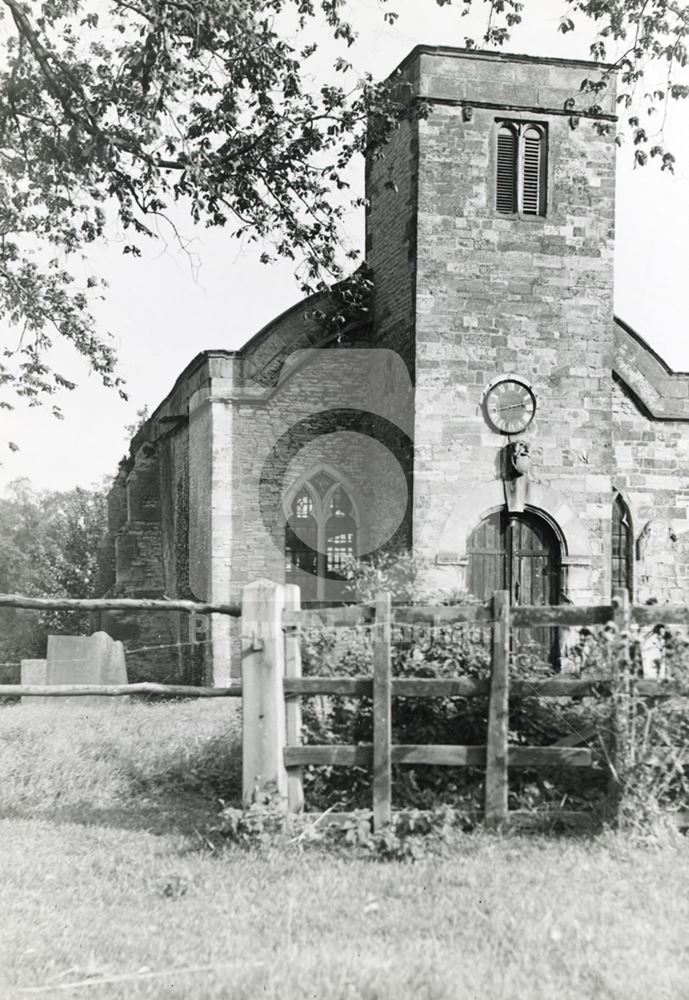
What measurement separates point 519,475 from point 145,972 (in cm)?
1104

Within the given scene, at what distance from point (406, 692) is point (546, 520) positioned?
28.8 feet

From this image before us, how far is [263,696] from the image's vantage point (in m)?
6.38

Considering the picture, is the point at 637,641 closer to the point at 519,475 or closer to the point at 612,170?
Result: the point at 519,475

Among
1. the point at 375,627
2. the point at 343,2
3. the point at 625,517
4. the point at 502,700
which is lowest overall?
the point at 502,700

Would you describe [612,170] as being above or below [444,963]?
above

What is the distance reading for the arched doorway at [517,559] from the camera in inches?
574

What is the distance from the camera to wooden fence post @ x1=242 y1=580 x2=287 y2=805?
249 inches

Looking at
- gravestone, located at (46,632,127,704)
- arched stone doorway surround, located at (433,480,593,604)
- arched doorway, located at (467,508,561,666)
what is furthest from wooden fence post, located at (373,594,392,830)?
gravestone, located at (46,632,127,704)

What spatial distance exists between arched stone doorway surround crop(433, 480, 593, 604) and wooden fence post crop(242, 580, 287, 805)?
7794mm

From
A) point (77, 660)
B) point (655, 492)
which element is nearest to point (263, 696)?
point (77, 660)

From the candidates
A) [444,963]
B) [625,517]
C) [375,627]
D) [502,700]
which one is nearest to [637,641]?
[502,700]

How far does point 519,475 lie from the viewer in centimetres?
1445

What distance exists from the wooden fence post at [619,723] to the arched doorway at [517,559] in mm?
8360

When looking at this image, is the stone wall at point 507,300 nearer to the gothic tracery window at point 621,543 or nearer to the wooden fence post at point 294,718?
the gothic tracery window at point 621,543
